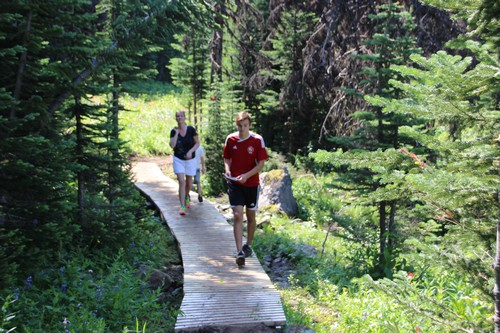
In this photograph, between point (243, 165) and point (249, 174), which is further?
point (243, 165)

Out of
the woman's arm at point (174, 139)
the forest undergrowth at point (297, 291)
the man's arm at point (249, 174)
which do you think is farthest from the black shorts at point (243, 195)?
the woman's arm at point (174, 139)

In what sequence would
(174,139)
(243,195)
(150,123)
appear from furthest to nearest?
(150,123) → (174,139) → (243,195)

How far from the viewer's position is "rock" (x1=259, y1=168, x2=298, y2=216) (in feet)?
44.8

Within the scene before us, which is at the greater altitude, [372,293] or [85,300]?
[85,300]

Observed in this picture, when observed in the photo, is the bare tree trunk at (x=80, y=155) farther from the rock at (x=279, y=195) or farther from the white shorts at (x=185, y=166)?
the rock at (x=279, y=195)

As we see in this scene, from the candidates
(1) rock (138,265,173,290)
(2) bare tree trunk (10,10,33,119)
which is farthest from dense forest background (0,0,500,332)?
(1) rock (138,265,173,290)

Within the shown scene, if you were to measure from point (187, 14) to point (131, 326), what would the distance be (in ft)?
17.2

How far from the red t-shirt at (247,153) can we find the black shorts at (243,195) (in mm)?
130

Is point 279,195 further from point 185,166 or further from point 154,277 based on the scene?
point 154,277

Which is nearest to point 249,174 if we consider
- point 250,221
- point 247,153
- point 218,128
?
point 247,153

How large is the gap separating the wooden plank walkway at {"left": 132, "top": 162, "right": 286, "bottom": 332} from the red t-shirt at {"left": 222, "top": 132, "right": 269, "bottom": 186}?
4.78 ft

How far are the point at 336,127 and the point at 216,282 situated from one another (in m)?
9.64

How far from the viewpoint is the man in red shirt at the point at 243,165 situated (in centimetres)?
676

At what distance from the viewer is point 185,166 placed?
9.77m
